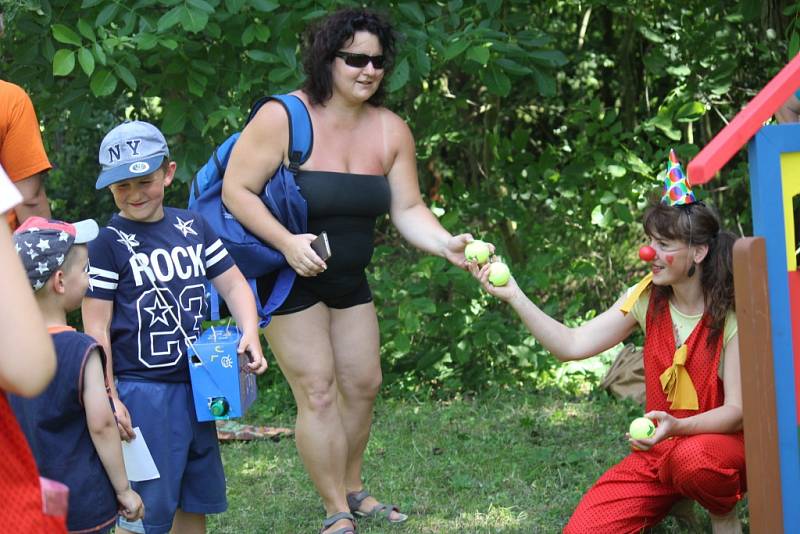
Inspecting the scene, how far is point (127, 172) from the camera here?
330 cm

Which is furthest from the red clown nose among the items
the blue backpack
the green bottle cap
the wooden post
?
the green bottle cap

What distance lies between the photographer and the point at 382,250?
668cm

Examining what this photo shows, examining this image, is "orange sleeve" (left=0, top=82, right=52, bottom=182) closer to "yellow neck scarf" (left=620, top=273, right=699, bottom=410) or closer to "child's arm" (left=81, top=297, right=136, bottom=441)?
"child's arm" (left=81, top=297, right=136, bottom=441)

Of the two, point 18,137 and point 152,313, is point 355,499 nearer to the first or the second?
point 152,313

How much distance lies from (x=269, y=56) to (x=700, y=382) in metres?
2.77

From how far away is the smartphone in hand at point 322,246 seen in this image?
388 centimetres

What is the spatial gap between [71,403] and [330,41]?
1.91 m

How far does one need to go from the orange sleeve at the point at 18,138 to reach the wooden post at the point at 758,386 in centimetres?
261

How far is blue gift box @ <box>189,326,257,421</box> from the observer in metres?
3.31

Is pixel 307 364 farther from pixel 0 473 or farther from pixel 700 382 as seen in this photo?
pixel 0 473

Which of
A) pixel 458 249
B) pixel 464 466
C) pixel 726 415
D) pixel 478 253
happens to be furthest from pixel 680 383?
pixel 464 466

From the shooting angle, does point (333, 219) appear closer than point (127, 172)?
No

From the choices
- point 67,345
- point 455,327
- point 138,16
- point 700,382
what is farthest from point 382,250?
point 67,345

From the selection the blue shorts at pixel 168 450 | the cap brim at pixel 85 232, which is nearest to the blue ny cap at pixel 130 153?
the cap brim at pixel 85 232
